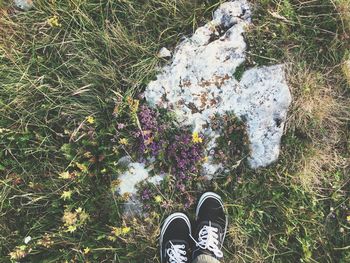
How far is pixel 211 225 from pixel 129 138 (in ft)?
3.66

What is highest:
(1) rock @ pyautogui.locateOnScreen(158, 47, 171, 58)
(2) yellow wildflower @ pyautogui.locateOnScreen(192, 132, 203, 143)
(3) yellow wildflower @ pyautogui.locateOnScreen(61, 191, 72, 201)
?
(1) rock @ pyautogui.locateOnScreen(158, 47, 171, 58)

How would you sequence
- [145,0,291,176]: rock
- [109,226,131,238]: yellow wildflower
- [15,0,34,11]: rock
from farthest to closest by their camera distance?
[15,0,34,11]: rock < [145,0,291,176]: rock < [109,226,131,238]: yellow wildflower

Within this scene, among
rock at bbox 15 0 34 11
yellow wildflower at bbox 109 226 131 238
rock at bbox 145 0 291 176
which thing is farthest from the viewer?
rock at bbox 15 0 34 11

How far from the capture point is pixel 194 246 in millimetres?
3836

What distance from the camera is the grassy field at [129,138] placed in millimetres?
3592

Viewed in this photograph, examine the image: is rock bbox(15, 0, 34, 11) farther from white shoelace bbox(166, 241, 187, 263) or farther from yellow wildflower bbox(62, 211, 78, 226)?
white shoelace bbox(166, 241, 187, 263)

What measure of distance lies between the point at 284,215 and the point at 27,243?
2332mm

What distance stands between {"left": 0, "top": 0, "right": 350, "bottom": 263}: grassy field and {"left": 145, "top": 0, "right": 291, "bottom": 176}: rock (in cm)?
11

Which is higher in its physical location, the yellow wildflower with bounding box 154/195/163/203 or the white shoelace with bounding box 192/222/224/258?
the yellow wildflower with bounding box 154/195/163/203

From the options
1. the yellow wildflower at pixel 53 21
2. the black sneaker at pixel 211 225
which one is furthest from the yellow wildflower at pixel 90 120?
the black sneaker at pixel 211 225

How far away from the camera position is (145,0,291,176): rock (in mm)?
3553

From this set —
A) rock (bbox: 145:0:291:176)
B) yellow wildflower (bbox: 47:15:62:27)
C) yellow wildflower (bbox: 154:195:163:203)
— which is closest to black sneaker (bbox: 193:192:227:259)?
rock (bbox: 145:0:291:176)

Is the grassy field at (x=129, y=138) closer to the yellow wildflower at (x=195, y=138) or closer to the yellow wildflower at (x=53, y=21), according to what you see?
the yellow wildflower at (x=53, y=21)

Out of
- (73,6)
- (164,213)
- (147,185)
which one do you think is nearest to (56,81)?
(73,6)
